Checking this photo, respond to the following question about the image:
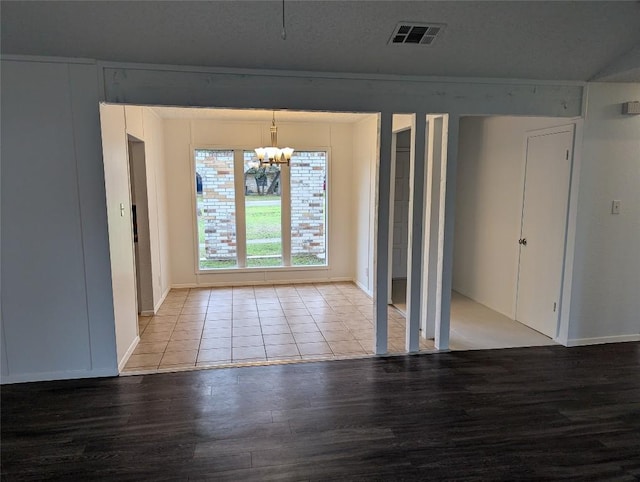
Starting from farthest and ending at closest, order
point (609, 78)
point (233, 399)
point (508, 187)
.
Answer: point (508, 187) → point (609, 78) → point (233, 399)

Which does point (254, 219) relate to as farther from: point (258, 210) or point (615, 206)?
point (615, 206)

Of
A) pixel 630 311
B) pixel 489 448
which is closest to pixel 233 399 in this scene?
pixel 489 448

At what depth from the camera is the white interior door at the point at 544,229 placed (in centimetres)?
392

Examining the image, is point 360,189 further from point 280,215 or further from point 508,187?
point 508,187

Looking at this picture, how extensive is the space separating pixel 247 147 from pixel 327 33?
147 inches

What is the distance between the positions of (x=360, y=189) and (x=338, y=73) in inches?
119

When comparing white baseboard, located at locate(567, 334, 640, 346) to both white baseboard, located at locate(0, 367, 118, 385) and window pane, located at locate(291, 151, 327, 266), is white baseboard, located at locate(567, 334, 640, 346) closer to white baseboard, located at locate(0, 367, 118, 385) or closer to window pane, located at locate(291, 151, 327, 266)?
window pane, located at locate(291, 151, 327, 266)

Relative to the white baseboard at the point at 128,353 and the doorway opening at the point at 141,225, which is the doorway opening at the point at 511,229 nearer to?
the white baseboard at the point at 128,353

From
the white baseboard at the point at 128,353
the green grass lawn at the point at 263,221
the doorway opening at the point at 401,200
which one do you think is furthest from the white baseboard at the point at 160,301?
the doorway opening at the point at 401,200

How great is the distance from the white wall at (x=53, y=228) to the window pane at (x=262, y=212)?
11.2 feet

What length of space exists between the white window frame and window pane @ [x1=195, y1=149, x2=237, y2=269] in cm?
6

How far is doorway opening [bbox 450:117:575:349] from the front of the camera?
401 cm

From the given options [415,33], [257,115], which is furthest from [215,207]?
[415,33]

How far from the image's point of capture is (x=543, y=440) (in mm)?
2508
